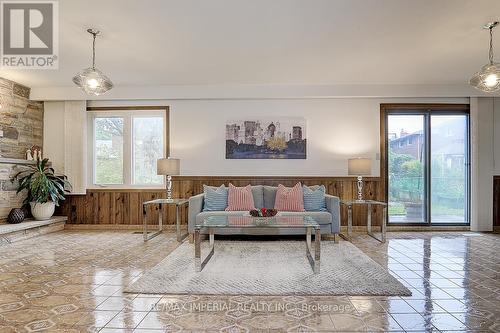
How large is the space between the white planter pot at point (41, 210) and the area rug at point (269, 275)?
294cm

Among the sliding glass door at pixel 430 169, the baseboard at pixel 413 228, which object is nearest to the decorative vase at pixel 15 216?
the baseboard at pixel 413 228

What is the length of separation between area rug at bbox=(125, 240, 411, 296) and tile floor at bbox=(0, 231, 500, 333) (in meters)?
0.13

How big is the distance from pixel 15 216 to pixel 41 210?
0.41 meters

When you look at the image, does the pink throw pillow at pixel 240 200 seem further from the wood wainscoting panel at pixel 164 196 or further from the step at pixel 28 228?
the step at pixel 28 228

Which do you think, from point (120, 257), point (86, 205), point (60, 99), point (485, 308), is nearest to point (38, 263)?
point (120, 257)

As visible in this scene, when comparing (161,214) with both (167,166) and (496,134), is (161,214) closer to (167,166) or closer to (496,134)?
(167,166)

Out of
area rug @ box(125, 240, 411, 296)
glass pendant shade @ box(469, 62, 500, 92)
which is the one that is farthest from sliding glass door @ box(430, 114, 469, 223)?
area rug @ box(125, 240, 411, 296)

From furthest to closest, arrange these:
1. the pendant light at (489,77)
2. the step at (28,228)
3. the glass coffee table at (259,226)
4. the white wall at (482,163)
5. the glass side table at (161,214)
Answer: the white wall at (482,163) < the glass side table at (161,214) < the step at (28,228) < the pendant light at (489,77) < the glass coffee table at (259,226)

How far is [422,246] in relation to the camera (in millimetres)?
4617

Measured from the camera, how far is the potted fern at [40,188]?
5.47 metres

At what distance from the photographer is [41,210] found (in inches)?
220

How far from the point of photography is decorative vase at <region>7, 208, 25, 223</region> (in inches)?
205

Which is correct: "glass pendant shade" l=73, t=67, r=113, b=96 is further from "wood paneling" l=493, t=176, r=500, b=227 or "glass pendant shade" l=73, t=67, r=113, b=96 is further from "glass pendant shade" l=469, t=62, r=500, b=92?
"wood paneling" l=493, t=176, r=500, b=227

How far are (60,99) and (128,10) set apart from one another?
3812 millimetres
